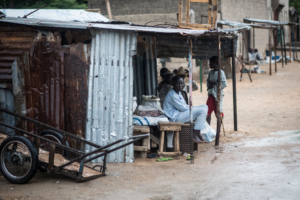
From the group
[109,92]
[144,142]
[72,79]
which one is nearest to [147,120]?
[144,142]

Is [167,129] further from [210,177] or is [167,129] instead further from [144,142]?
[210,177]

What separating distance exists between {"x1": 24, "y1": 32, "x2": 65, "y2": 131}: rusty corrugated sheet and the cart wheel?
3.54 feet

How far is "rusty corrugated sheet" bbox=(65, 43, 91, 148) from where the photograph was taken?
21.4ft

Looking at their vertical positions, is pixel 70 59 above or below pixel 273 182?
above

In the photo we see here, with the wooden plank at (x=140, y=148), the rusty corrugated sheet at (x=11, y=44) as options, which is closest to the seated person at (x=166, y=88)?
the wooden plank at (x=140, y=148)

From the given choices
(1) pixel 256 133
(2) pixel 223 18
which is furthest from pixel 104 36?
(2) pixel 223 18

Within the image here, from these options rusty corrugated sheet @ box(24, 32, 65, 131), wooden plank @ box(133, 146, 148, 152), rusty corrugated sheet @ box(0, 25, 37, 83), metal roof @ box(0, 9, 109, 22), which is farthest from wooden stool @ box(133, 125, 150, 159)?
metal roof @ box(0, 9, 109, 22)

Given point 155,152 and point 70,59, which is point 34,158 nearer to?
point 70,59

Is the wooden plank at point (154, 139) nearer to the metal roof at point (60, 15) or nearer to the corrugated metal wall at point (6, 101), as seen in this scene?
the corrugated metal wall at point (6, 101)

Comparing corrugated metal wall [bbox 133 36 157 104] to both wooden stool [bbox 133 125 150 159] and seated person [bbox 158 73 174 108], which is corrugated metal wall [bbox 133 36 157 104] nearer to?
seated person [bbox 158 73 174 108]

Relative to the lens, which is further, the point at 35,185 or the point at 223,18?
the point at 223,18

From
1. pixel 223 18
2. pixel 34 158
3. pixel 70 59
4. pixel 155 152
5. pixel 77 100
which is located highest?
pixel 223 18

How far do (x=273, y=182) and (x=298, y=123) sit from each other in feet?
17.9

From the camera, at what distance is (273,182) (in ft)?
16.7
